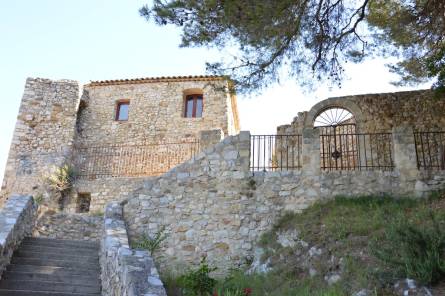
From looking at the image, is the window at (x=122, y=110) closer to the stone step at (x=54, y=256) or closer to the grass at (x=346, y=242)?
the stone step at (x=54, y=256)

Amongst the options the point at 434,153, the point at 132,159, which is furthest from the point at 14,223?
the point at 434,153

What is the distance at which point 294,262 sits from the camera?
23.3ft

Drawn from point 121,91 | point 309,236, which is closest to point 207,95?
point 121,91

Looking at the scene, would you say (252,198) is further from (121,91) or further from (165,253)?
(121,91)

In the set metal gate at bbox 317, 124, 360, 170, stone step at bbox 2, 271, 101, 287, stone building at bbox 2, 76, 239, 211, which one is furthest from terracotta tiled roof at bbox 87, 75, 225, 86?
stone step at bbox 2, 271, 101, 287

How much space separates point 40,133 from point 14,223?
878cm

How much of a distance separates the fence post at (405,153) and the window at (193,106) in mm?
8450

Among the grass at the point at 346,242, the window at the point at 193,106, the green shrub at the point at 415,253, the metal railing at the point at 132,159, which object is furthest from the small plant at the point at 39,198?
the green shrub at the point at 415,253

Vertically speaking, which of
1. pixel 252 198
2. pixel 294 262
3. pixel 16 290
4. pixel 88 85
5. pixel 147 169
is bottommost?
pixel 16 290

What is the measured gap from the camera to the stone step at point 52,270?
22.1ft

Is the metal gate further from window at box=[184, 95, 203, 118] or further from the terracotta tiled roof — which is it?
the terracotta tiled roof

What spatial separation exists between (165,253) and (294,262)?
9.61 feet

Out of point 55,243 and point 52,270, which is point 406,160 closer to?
point 52,270

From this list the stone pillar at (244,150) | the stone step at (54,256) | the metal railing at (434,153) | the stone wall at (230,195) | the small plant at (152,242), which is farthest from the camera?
the metal railing at (434,153)
